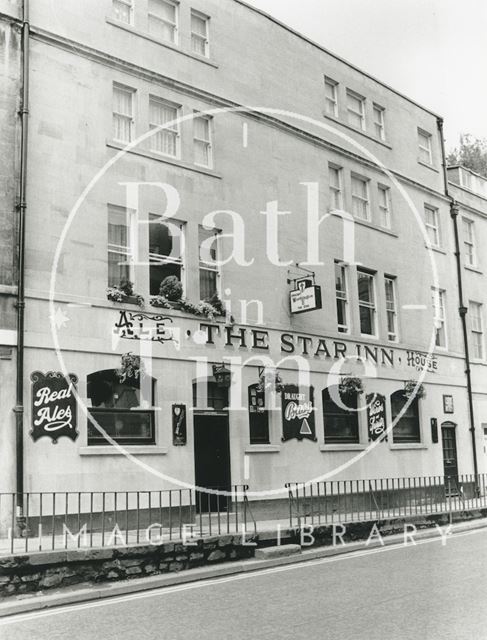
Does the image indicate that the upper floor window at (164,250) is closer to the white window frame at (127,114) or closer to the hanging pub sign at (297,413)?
the white window frame at (127,114)

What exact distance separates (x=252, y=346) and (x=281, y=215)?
4.00 m

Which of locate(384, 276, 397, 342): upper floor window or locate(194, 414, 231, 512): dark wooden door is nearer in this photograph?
locate(194, 414, 231, 512): dark wooden door

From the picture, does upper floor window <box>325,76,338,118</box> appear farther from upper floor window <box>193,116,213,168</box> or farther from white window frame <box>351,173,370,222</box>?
upper floor window <box>193,116,213,168</box>

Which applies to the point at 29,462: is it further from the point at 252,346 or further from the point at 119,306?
the point at 252,346

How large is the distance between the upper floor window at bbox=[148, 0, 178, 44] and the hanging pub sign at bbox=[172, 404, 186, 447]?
9.16m

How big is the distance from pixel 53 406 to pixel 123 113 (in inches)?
285

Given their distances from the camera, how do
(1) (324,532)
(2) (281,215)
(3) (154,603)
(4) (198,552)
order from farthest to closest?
(2) (281,215) < (1) (324,532) < (4) (198,552) < (3) (154,603)

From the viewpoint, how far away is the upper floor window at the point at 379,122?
81.6 ft

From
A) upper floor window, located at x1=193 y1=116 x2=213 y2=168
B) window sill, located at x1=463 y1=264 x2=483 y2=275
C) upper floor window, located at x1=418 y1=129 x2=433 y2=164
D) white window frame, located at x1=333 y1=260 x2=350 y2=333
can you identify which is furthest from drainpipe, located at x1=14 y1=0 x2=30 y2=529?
window sill, located at x1=463 y1=264 x2=483 y2=275

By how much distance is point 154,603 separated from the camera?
370 inches

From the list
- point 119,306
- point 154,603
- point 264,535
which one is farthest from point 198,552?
point 119,306

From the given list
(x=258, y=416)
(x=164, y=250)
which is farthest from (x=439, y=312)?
(x=164, y=250)

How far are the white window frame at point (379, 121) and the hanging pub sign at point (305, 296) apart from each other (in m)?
7.90

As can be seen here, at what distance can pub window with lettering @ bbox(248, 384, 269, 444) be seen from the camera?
1844cm
